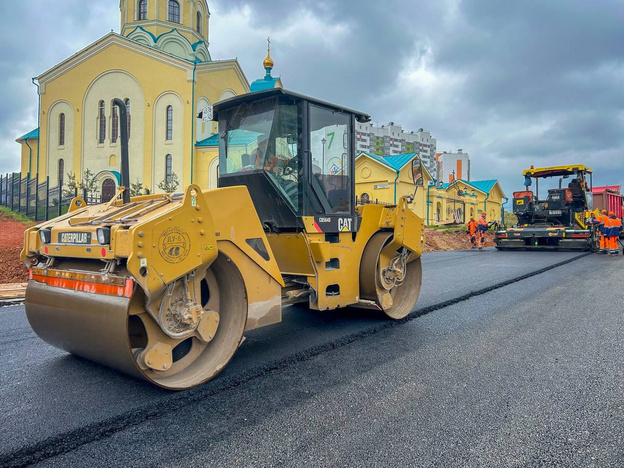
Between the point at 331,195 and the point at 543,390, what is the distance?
2361 millimetres

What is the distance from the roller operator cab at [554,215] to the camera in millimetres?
15742

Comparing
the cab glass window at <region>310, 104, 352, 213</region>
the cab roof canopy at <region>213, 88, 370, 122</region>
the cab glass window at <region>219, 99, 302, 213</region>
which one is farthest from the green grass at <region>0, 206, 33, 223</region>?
the cab glass window at <region>310, 104, 352, 213</region>

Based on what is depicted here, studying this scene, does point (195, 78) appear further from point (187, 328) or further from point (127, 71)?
point (187, 328)

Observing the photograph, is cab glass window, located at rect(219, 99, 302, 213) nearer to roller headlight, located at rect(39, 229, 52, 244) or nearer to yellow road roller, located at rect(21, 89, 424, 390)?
yellow road roller, located at rect(21, 89, 424, 390)

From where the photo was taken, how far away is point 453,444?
7.64 ft

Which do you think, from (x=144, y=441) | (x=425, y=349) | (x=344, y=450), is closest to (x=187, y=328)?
(x=144, y=441)

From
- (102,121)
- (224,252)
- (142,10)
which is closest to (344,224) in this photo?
(224,252)

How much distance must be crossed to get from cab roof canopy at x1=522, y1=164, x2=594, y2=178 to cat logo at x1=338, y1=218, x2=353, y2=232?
15571mm

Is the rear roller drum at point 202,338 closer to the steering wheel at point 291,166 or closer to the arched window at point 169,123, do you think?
the steering wheel at point 291,166

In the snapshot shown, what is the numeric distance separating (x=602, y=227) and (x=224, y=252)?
51.1 feet

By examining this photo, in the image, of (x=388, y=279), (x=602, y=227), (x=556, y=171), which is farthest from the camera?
(x=556, y=171)

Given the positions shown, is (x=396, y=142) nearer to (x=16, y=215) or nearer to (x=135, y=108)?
(x=135, y=108)

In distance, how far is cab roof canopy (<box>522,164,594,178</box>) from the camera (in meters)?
16.9

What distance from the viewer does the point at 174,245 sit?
2725 mm
